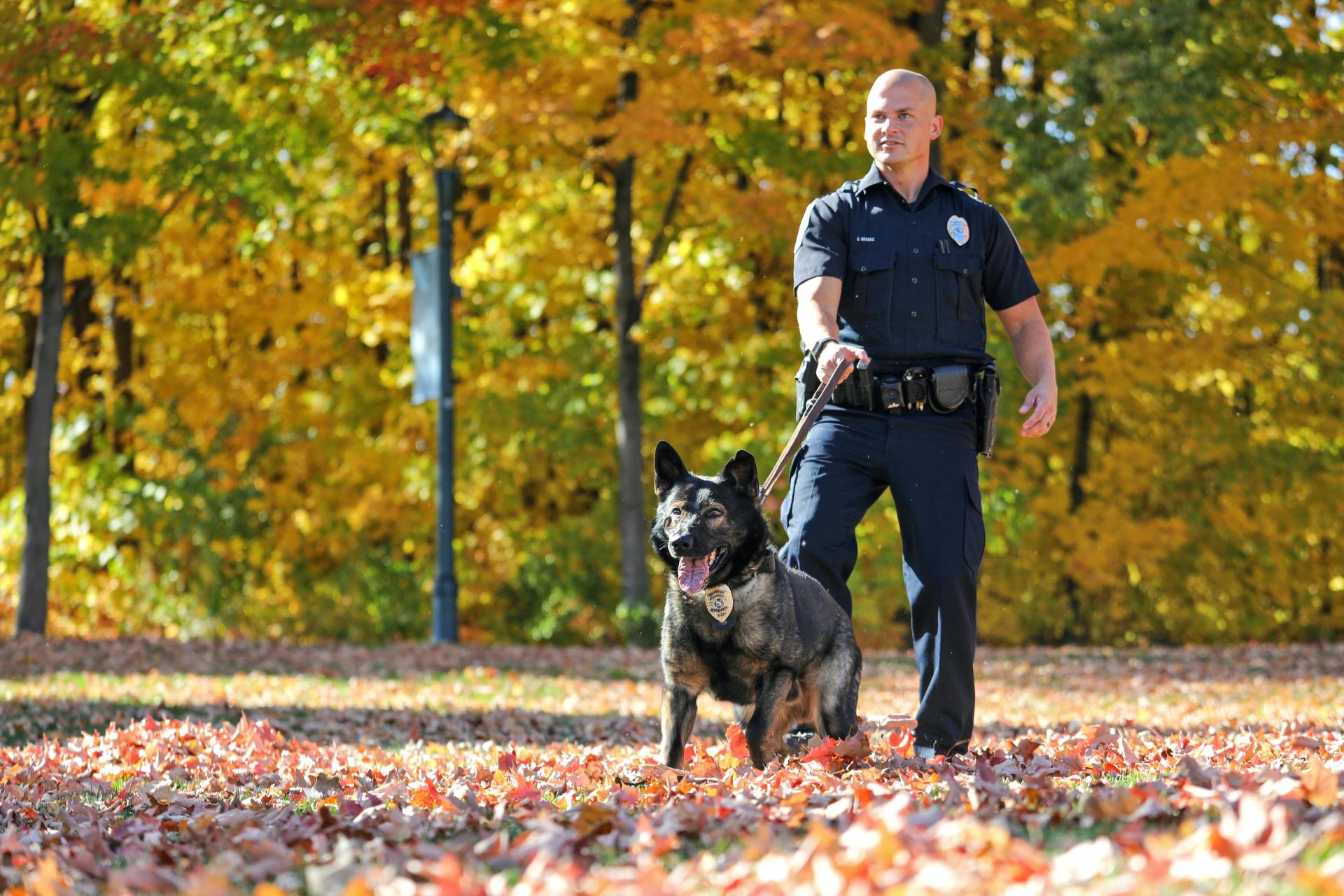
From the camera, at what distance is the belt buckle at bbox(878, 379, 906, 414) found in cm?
570

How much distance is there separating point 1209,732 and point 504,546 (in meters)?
13.5

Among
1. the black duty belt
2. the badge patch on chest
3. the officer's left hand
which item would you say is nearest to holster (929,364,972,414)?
the black duty belt

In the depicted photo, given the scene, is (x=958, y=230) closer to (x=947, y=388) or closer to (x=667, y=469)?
(x=947, y=388)

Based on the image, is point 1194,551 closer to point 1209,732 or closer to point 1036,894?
point 1209,732

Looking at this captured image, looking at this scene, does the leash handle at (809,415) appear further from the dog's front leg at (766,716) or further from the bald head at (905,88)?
the bald head at (905,88)

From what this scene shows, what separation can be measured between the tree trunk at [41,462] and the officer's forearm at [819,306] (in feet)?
39.7

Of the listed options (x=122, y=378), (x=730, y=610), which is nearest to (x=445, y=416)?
(x=122, y=378)

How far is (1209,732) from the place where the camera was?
802 cm

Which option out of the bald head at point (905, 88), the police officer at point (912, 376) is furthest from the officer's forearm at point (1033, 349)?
the bald head at point (905, 88)

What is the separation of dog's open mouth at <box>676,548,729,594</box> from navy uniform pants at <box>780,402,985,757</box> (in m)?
0.54

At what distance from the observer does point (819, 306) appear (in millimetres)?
5684

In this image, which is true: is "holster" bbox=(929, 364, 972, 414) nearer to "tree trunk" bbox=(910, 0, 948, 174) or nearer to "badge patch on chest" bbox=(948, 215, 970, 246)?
"badge patch on chest" bbox=(948, 215, 970, 246)

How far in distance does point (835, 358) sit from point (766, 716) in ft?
4.18

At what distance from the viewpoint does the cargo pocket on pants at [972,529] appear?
228 inches
